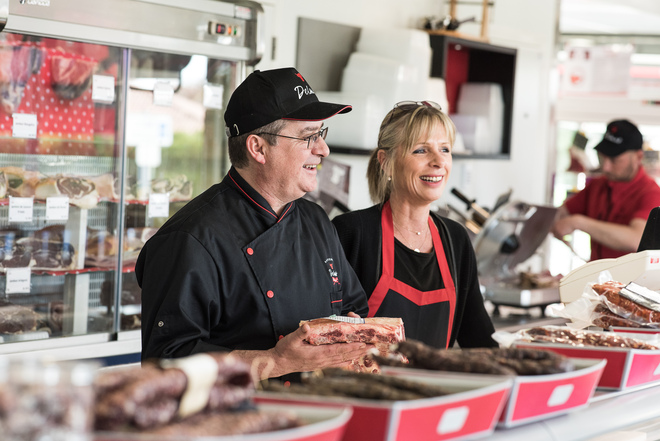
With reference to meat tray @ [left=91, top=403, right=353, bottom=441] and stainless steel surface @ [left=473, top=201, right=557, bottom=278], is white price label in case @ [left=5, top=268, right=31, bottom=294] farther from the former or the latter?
meat tray @ [left=91, top=403, right=353, bottom=441]

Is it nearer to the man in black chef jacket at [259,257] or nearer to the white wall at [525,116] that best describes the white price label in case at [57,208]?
the man in black chef jacket at [259,257]

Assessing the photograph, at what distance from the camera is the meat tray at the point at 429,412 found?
115 cm

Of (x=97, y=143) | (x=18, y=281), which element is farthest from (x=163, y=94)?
(x=18, y=281)

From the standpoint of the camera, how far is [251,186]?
2.28 meters

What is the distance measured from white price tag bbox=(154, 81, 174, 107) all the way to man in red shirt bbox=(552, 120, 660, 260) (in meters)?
2.61

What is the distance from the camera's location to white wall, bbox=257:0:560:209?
504 cm

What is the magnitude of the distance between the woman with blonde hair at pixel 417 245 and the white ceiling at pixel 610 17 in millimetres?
5543

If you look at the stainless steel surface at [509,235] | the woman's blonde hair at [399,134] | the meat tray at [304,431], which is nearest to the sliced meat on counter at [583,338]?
the meat tray at [304,431]

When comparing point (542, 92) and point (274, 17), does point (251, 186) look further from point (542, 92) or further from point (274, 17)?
point (542, 92)

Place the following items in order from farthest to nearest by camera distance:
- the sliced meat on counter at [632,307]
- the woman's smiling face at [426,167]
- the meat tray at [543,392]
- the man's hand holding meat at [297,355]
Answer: the woman's smiling face at [426,167] → the sliced meat on counter at [632,307] → the man's hand holding meat at [297,355] → the meat tray at [543,392]

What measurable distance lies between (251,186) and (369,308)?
0.63 meters

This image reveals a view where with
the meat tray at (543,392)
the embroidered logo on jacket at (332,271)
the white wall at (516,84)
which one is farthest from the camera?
the white wall at (516,84)

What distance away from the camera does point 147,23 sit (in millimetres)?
3742

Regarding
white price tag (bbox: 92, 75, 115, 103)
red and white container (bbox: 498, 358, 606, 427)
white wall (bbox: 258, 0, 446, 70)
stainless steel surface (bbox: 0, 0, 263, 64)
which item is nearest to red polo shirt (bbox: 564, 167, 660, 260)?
white wall (bbox: 258, 0, 446, 70)
